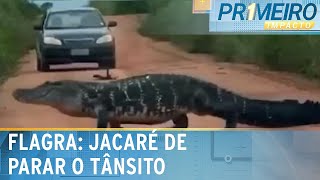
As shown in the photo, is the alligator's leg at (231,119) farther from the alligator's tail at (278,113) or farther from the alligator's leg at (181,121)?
the alligator's leg at (181,121)

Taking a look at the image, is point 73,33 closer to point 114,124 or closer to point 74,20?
point 74,20

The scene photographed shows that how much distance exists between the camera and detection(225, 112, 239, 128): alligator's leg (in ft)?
9.07

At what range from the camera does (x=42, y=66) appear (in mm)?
2752

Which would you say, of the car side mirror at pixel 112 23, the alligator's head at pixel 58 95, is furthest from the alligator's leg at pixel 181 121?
the car side mirror at pixel 112 23

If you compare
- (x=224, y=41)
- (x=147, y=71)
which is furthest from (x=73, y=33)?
(x=224, y=41)

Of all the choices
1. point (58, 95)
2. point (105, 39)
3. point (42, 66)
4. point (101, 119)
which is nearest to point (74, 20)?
point (105, 39)

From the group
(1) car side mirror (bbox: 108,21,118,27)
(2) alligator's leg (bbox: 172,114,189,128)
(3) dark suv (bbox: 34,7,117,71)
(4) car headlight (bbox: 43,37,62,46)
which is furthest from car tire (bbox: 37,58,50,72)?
(2) alligator's leg (bbox: 172,114,189,128)

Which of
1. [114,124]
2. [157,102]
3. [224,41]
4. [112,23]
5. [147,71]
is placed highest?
[112,23]

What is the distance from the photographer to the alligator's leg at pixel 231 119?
2.76 metres

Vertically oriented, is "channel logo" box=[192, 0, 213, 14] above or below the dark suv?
above

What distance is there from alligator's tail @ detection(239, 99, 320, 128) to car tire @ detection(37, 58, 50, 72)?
43.7 inches

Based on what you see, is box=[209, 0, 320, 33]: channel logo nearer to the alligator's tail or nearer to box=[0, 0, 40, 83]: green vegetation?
the alligator's tail

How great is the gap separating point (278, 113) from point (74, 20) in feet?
4.10

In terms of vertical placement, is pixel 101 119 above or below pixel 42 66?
below
